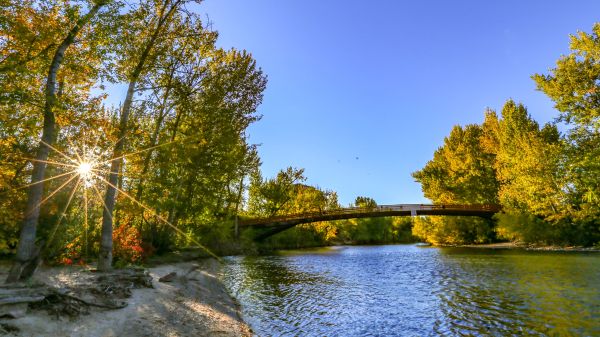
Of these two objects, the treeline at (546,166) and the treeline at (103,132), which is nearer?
the treeline at (103,132)

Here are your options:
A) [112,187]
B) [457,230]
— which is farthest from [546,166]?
[112,187]

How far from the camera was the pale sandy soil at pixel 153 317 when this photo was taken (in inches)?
273

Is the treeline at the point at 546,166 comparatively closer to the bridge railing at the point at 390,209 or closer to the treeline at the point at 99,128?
the bridge railing at the point at 390,209

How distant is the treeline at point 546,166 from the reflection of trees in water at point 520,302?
599 inches

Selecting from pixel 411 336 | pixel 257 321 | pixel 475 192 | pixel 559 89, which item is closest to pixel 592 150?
pixel 559 89

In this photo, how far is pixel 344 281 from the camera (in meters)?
18.4

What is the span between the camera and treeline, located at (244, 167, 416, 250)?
2256 inches

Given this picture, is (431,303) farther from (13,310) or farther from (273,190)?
(273,190)

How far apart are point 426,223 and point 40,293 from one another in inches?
2401

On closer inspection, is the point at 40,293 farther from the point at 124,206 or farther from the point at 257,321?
the point at 124,206

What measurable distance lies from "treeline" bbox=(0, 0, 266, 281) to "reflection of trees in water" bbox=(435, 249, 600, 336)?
1334 centimetres

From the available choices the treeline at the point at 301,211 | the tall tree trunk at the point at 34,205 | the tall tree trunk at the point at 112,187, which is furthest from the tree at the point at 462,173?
the tall tree trunk at the point at 34,205

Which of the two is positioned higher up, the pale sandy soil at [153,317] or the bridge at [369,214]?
the bridge at [369,214]

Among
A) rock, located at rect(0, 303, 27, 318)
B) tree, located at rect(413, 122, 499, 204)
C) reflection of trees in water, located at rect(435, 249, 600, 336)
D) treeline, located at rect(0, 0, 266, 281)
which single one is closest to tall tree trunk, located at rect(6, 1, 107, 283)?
treeline, located at rect(0, 0, 266, 281)
